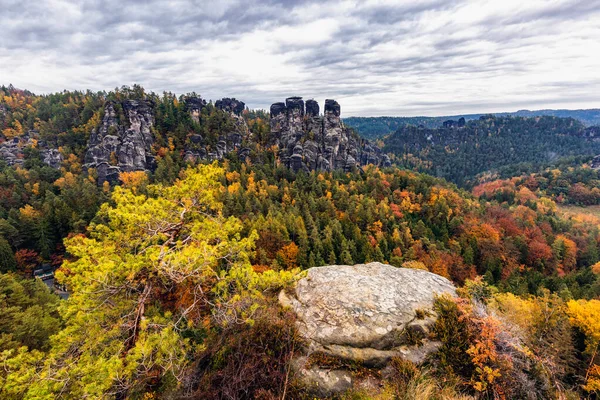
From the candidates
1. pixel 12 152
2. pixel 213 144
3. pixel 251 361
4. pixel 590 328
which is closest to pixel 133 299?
pixel 251 361

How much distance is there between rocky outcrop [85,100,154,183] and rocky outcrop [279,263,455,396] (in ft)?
344

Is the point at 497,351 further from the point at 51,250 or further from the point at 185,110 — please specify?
the point at 185,110

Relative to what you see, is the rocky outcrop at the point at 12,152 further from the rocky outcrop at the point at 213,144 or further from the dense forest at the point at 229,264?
the rocky outcrop at the point at 213,144

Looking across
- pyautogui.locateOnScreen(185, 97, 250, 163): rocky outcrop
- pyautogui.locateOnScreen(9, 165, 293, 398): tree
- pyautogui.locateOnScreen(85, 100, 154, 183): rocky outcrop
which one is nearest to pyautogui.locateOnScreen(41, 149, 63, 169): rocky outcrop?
pyautogui.locateOnScreen(85, 100, 154, 183): rocky outcrop

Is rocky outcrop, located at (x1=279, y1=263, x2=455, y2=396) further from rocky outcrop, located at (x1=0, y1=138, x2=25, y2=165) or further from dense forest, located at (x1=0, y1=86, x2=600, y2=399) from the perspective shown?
rocky outcrop, located at (x1=0, y1=138, x2=25, y2=165)

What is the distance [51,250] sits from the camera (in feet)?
174

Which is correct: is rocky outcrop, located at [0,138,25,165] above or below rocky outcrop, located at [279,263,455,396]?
above

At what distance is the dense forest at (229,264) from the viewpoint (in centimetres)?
714

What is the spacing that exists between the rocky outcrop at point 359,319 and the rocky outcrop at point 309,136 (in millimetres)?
98220

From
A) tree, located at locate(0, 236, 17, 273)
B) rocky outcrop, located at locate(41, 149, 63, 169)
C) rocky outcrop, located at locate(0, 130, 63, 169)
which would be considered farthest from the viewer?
rocky outcrop, located at locate(41, 149, 63, 169)

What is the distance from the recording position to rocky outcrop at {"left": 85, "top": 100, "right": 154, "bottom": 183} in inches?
3725

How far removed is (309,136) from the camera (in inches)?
4830

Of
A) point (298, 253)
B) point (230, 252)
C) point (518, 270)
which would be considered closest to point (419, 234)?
point (518, 270)

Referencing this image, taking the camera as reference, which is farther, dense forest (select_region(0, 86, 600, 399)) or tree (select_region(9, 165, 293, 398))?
dense forest (select_region(0, 86, 600, 399))
